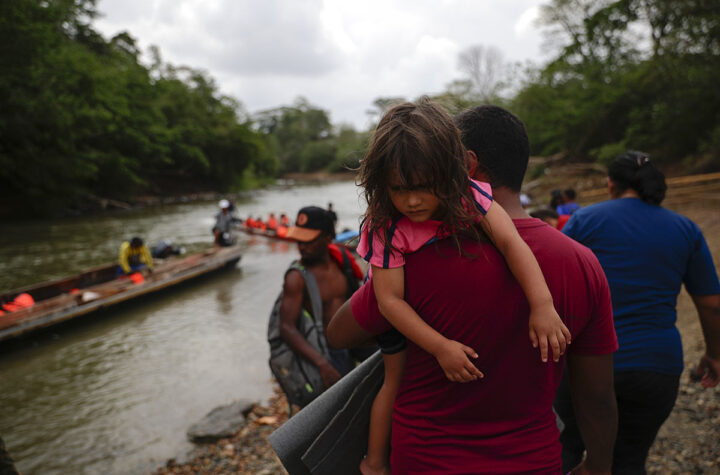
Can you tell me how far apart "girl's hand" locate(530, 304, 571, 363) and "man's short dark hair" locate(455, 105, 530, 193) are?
47 cm

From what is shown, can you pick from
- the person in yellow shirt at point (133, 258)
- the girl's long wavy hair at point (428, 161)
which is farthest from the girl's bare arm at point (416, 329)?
the person in yellow shirt at point (133, 258)

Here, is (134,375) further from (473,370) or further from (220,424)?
(473,370)

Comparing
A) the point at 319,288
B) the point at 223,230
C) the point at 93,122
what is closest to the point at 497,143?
the point at 319,288

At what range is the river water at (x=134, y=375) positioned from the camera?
521cm


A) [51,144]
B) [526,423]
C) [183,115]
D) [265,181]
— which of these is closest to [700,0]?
[526,423]

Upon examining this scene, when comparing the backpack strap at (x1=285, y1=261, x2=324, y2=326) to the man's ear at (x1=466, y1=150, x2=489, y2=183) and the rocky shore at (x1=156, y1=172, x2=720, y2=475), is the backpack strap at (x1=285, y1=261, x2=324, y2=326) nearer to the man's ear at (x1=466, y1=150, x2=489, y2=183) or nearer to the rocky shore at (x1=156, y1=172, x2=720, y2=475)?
the man's ear at (x1=466, y1=150, x2=489, y2=183)

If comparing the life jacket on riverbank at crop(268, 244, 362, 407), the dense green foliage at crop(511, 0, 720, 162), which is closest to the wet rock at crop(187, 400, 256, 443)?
the life jacket on riverbank at crop(268, 244, 362, 407)

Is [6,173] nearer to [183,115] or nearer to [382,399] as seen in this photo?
[183,115]

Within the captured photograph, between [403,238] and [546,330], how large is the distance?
17.7 inches

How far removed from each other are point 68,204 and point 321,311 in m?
29.2

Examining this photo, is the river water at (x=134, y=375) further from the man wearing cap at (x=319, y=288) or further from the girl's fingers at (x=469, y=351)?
the girl's fingers at (x=469, y=351)

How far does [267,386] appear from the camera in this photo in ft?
21.1

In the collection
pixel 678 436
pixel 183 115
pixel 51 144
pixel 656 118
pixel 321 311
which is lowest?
pixel 678 436

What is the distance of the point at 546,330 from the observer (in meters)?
1.19
